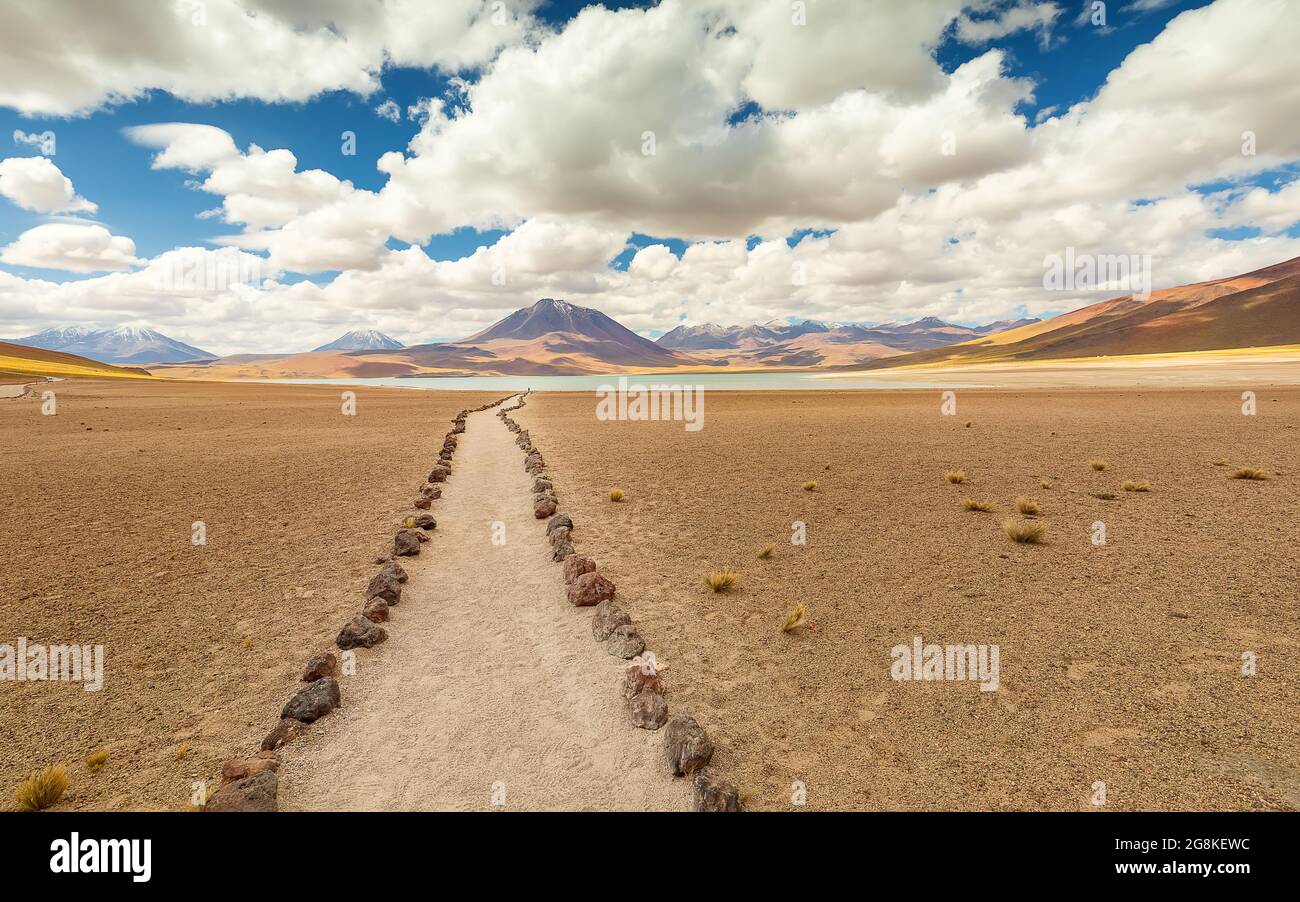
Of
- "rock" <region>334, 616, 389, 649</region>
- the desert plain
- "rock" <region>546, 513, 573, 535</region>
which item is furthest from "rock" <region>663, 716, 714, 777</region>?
"rock" <region>546, 513, 573, 535</region>

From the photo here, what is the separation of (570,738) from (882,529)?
30.4 feet

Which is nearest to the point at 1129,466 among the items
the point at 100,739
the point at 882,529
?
the point at 882,529

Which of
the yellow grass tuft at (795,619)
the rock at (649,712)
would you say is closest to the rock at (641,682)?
the rock at (649,712)

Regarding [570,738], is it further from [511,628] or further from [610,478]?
[610,478]

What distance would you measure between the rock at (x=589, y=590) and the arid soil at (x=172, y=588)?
12.2ft

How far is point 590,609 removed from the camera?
9.21m

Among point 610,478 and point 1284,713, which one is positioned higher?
point 610,478

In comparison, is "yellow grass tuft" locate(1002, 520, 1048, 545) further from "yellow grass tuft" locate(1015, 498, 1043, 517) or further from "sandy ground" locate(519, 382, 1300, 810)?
"yellow grass tuft" locate(1015, 498, 1043, 517)

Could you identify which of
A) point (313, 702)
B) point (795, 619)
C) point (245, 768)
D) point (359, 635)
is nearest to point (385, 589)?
point (359, 635)

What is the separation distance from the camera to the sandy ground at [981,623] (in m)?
5.29

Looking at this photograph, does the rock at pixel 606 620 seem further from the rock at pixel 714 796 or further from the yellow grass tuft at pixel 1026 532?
the yellow grass tuft at pixel 1026 532

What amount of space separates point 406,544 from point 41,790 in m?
6.87

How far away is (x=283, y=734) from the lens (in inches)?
230
